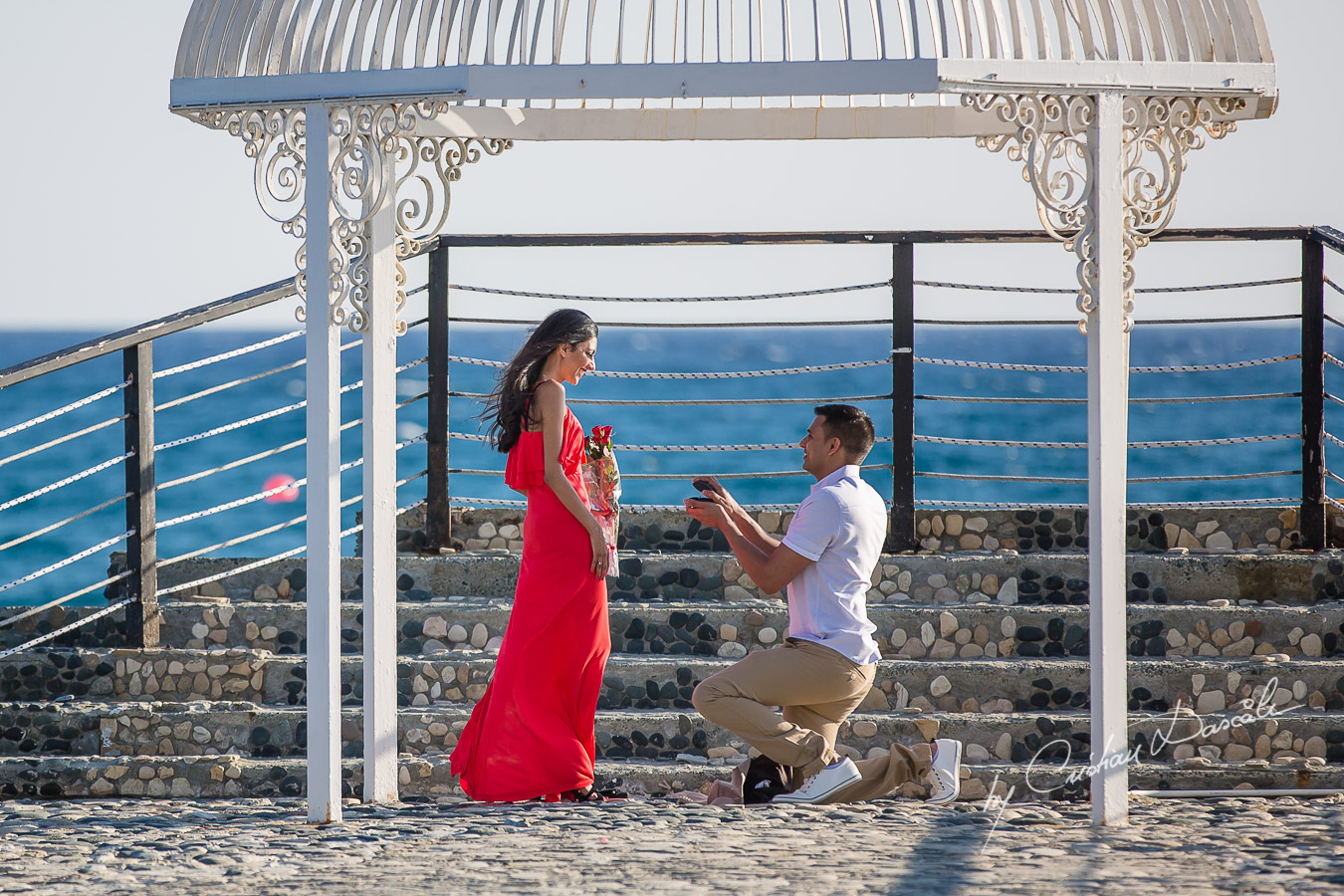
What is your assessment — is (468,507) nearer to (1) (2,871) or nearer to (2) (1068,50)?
(1) (2,871)

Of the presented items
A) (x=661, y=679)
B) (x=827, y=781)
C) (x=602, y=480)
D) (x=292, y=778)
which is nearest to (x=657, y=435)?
(x=661, y=679)

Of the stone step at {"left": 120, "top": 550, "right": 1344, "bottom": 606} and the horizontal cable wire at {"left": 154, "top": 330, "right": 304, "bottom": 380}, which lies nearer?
the horizontal cable wire at {"left": 154, "top": 330, "right": 304, "bottom": 380}

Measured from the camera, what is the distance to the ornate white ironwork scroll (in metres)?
3.94

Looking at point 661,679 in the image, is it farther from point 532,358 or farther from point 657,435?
point 657,435

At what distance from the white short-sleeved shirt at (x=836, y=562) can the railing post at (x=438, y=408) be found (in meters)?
2.16

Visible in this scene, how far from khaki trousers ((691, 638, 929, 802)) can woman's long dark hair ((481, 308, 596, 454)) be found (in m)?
1.05

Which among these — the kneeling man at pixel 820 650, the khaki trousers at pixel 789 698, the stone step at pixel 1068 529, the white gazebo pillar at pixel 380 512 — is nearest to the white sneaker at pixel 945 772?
the kneeling man at pixel 820 650

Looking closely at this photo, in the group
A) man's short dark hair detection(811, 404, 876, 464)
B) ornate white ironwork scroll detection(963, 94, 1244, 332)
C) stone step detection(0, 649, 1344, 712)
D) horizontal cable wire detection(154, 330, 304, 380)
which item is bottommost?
stone step detection(0, 649, 1344, 712)

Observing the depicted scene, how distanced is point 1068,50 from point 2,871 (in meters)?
3.76

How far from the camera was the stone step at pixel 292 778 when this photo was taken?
4.80m

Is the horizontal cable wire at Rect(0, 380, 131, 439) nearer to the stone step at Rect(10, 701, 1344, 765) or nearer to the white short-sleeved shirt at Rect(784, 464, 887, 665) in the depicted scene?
the stone step at Rect(10, 701, 1344, 765)

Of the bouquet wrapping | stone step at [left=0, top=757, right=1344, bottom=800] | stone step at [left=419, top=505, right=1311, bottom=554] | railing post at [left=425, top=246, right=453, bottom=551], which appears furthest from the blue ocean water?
the bouquet wrapping

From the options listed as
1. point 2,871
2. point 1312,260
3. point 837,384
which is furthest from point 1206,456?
point 2,871

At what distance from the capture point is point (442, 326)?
5.96 meters
